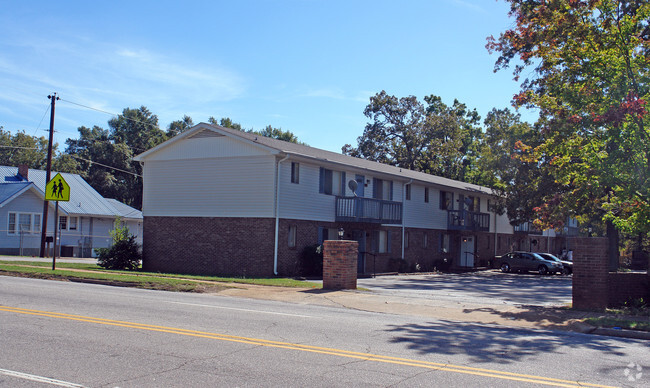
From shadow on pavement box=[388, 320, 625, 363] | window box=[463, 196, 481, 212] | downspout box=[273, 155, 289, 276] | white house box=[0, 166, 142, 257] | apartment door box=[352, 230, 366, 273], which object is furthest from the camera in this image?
window box=[463, 196, 481, 212]

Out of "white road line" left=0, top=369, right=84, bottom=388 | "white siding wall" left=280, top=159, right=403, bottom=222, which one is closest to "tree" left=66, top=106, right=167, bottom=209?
"white siding wall" left=280, top=159, right=403, bottom=222

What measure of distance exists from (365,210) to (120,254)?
41.2 feet

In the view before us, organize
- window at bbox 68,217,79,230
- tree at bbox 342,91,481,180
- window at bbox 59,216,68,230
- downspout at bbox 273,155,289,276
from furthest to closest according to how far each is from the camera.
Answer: tree at bbox 342,91,481,180, window at bbox 68,217,79,230, window at bbox 59,216,68,230, downspout at bbox 273,155,289,276

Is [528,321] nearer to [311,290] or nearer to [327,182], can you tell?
[311,290]

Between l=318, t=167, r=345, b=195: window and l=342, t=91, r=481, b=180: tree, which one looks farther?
l=342, t=91, r=481, b=180: tree

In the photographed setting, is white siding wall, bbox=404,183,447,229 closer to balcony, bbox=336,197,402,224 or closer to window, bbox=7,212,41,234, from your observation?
balcony, bbox=336,197,402,224

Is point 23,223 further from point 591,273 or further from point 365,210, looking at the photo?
point 591,273

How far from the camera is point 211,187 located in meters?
28.2

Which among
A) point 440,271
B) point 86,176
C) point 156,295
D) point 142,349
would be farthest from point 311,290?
point 86,176

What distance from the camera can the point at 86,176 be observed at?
65750 mm

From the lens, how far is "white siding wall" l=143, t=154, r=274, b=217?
26.5 metres

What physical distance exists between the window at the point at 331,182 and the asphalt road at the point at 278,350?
52.4 feet

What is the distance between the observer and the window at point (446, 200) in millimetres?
40156

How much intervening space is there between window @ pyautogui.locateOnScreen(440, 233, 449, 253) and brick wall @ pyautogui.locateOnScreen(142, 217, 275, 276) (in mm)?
17707
